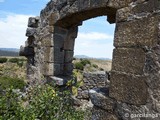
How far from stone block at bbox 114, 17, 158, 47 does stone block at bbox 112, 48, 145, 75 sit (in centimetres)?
9

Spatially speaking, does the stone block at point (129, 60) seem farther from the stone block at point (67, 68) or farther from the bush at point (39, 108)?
the stone block at point (67, 68)

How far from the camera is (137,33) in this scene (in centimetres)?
365

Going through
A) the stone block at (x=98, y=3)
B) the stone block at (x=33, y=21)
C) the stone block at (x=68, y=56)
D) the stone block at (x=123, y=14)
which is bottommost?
the stone block at (x=68, y=56)

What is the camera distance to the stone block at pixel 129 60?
356 centimetres

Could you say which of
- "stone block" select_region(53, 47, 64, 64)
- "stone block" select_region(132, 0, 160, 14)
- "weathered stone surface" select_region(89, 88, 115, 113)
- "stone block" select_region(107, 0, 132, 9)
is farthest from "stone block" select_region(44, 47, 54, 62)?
"stone block" select_region(132, 0, 160, 14)

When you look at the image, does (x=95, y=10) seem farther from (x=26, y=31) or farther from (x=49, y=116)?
(x=26, y=31)

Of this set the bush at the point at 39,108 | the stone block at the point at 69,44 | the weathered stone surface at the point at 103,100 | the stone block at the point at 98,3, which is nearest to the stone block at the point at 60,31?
the stone block at the point at 69,44

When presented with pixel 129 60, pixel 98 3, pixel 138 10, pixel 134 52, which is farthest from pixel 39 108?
pixel 138 10

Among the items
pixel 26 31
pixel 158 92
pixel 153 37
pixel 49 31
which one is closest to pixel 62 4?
pixel 49 31

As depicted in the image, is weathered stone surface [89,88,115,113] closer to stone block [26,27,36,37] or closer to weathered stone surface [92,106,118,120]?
weathered stone surface [92,106,118,120]

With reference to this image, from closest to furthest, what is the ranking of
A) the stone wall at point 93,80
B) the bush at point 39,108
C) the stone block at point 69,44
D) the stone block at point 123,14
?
the stone block at point 123,14 → the bush at point 39,108 → the stone block at point 69,44 → the stone wall at point 93,80

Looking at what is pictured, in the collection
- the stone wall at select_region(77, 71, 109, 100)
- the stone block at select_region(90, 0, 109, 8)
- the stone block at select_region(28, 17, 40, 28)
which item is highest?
the stone block at select_region(90, 0, 109, 8)

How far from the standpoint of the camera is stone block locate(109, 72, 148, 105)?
11.4ft

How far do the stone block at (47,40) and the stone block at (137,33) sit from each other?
2.64 metres
